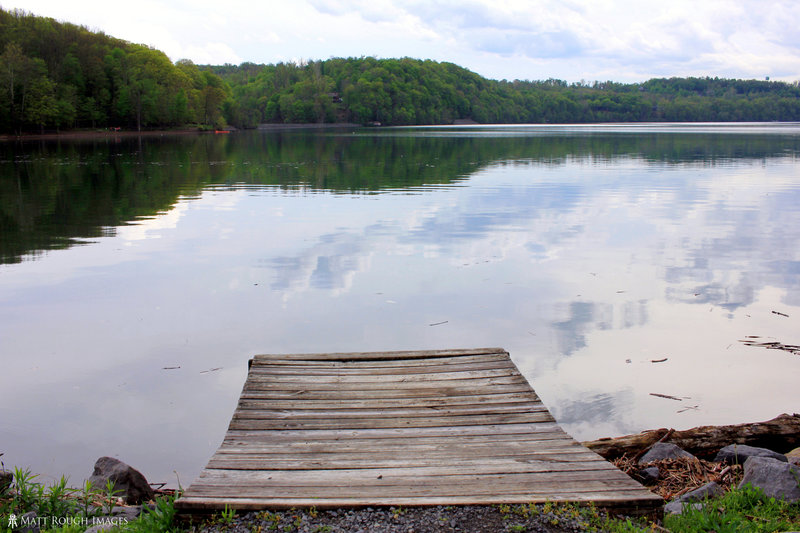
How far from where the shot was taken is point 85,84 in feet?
318

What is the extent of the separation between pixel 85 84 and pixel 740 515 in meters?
108

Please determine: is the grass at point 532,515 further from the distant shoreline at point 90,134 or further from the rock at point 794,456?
the distant shoreline at point 90,134

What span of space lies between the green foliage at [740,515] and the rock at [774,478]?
59mm

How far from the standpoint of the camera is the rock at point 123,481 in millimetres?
4969

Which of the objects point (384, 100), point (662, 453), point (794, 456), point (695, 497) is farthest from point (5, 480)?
point (384, 100)

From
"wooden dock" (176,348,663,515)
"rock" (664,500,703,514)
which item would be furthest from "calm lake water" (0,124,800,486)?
"rock" (664,500,703,514)

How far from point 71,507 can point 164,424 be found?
6.09 feet

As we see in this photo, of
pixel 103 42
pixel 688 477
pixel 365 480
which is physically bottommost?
pixel 688 477

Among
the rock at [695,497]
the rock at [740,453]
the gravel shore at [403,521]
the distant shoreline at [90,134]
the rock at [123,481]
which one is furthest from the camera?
the distant shoreline at [90,134]

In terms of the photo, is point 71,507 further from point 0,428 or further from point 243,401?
point 0,428

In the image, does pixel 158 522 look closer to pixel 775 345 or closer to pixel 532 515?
pixel 532 515

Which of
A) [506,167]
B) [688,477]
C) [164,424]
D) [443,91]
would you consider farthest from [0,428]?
[443,91]

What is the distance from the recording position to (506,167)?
3409 centimetres

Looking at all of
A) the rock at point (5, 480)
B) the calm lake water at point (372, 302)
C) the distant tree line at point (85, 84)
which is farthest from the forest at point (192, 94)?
the rock at point (5, 480)
